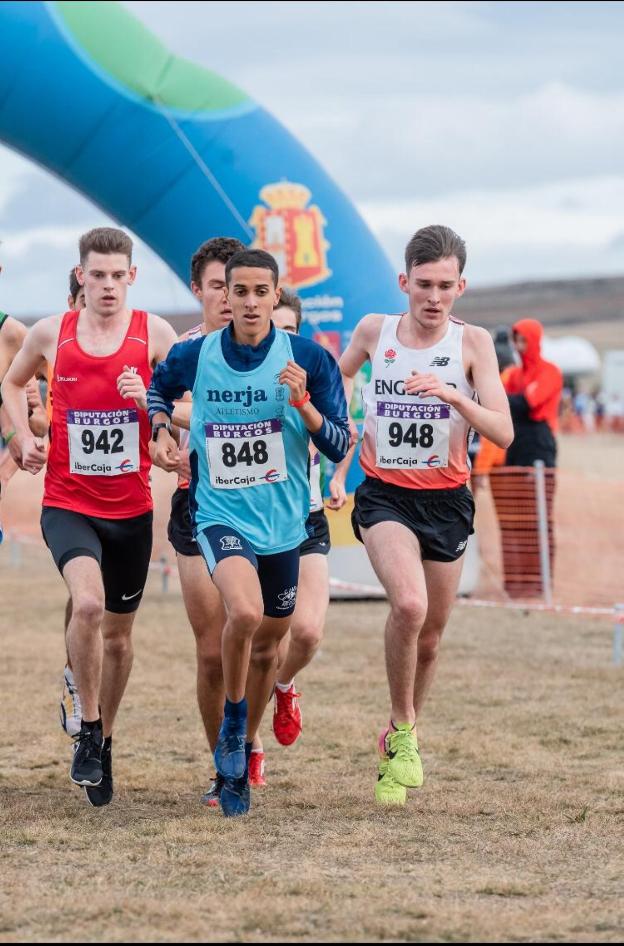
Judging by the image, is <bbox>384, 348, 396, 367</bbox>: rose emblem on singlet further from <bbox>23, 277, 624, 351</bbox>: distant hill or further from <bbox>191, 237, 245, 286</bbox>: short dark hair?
<bbox>23, 277, 624, 351</bbox>: distant hill

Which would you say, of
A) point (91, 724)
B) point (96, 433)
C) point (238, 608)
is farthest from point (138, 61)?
point (238, 608)

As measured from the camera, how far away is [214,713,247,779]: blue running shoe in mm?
5508

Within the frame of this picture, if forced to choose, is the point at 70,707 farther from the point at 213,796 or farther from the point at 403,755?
the point at 403,755

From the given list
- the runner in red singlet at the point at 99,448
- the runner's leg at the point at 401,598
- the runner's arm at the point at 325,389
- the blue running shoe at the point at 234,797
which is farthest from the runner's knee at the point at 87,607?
the runner's leg at the point at 401,598

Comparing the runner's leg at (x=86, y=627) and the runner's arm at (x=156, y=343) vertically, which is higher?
the runner's arm at (x=156, y=343)

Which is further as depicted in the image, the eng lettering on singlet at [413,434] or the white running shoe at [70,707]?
the white running shoe at [70,707]

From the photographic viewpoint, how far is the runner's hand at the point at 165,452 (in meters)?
5.56

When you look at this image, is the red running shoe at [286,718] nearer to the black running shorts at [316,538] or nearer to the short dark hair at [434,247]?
the black running shorts at [316,538]

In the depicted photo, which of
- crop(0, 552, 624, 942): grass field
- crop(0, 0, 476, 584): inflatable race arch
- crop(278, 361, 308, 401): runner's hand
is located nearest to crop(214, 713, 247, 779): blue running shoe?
crop(0, 552, 624, 942): grass field

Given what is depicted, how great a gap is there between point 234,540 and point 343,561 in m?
7.33

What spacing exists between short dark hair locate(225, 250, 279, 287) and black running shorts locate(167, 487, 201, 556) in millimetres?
996

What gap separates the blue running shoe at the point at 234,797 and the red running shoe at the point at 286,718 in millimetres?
1230

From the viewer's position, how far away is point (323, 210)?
1191 centimetres

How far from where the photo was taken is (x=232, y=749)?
5512 mm
